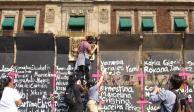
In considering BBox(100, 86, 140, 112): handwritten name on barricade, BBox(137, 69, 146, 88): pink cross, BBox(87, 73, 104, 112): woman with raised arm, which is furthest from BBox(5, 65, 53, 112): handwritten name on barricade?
BBox(137, 69, 146, 88): pink cross

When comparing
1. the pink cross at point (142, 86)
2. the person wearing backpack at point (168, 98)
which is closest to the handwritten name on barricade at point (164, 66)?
the pink cross at point (142, 86)

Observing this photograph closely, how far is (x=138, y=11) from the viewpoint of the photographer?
28.7 metres

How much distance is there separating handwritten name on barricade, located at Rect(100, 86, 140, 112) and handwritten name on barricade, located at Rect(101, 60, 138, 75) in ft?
2.19

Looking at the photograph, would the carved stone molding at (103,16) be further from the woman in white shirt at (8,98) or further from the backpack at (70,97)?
the woman in white shirt at (8,98)

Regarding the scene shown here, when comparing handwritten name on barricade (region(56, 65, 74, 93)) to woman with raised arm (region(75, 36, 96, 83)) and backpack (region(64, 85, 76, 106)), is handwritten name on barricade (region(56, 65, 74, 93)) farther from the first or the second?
backpack (region(64, 85, 76, 106))

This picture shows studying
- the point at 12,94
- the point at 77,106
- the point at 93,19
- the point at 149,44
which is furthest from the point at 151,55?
the point at 93,19

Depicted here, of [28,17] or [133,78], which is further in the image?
[28,17]

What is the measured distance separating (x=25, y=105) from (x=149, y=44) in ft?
16.6

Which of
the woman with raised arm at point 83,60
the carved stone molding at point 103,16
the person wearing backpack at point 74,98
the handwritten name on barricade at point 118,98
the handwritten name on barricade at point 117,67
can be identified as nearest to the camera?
the person wearing backpack at point 74,98

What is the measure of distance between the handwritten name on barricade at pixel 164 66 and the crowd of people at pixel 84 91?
1705mm

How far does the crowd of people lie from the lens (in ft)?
29.3

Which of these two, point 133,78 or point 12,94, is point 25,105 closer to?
point 133,78

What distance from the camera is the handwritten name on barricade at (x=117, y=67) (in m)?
15.8

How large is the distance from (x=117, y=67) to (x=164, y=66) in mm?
1717
